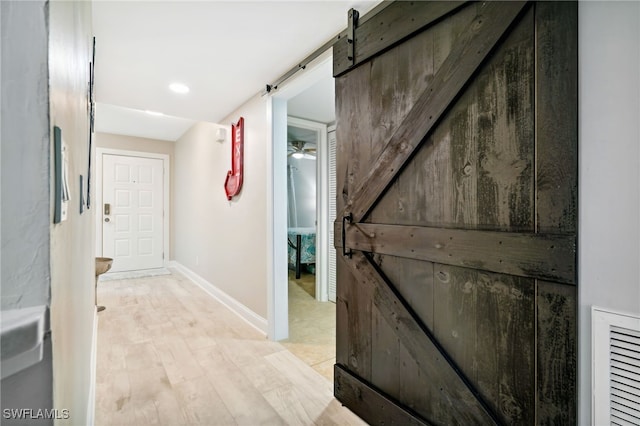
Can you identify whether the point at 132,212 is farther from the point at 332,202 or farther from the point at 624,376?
the point at 624,376

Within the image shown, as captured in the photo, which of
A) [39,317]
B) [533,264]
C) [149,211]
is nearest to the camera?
[39,317]

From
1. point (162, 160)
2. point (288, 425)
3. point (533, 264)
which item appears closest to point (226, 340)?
point (288, 425)

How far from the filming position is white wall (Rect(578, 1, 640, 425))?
0.83 meters

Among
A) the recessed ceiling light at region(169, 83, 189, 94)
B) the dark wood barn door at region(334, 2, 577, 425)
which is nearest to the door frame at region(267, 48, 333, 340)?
the recessed ceiling light at region(169, 83, 189, 94)

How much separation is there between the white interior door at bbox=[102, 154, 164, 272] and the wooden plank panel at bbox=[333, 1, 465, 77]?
16.0 ft

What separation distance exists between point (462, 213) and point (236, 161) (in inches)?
101

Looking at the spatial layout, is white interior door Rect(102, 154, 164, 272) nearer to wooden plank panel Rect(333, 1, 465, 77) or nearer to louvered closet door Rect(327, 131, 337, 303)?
louvered closet door Rect(327, 131, 337, 303)

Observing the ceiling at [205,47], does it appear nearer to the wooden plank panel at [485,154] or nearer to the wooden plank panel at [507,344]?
the wooden plank panel at [485,154]

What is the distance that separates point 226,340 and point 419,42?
8.58 feet

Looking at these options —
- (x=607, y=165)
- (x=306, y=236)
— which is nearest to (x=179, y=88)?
(x=607, y=165)

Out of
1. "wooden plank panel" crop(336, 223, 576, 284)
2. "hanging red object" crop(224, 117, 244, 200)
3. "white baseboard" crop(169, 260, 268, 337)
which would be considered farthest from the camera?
"hanging red object" crop(224, 117, 244, 200)

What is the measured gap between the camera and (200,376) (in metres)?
2.03

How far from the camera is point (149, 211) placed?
545 centimetres

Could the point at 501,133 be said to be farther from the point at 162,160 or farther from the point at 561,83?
the point at 162,160
